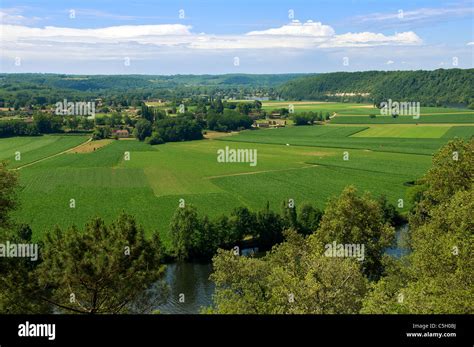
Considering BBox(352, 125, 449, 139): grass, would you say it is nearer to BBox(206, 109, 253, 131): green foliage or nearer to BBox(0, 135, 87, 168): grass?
BBox(206, 109, 253, 131): green foliage

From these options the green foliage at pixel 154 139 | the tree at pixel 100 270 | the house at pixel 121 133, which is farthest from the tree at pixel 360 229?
the house at pixel 121 133

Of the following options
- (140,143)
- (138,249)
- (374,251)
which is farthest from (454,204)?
(140,143)

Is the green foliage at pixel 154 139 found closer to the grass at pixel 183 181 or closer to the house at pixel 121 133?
the house at pixel 121 133

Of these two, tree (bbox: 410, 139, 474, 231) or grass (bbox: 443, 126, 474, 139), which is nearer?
tree (bbox: 410, 139, 474, 231)

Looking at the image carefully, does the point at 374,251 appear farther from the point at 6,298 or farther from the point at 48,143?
the point at 48,143

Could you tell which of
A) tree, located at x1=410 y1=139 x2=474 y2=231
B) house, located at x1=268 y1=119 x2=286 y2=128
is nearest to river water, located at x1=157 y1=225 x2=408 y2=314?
tree, located at x1=410 y1=139 x2=474 y2=231

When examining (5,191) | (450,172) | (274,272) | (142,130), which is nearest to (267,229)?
(450,172)
